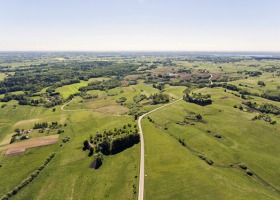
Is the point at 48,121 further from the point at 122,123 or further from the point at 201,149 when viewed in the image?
the point at 201,149

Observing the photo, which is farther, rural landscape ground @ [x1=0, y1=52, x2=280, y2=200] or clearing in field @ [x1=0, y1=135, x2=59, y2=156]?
clearing in field @ [x1=0, y1=135, x2=59, y2=156]

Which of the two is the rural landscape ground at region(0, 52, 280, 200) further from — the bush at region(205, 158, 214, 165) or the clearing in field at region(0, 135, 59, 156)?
the clearing in field at region(0, 135, 59, 156)

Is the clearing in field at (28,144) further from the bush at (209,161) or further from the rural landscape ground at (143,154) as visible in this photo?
the bush at (209,161)

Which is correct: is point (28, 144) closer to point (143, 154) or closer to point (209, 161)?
point (143, 154)

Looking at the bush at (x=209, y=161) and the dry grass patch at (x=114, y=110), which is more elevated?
the dry grass patch at (x=114, y=110)

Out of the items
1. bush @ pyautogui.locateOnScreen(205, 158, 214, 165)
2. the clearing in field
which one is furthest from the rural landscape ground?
the clearing in field

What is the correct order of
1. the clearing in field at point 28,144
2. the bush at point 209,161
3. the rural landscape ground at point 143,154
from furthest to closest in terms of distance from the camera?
the clearing in field at point 28,144 → the bush at point 209,161 → the rural landscape ground at point 143,154

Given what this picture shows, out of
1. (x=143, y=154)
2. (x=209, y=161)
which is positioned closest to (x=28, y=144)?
(x=143, y=154)

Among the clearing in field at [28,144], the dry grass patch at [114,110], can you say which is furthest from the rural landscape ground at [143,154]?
the dry grass patch at [114,110]

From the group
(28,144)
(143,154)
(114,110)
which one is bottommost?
(28,144)
